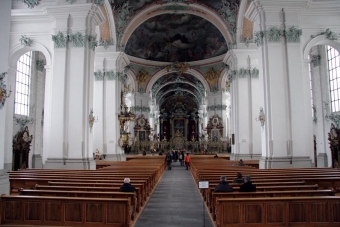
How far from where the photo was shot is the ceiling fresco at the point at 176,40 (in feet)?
99.1

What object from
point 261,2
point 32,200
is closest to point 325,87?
point 261,2

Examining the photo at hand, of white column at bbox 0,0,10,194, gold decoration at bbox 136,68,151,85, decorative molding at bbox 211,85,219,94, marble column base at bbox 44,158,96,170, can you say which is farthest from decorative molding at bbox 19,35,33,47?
decorative molding at bbox 211,85,219,94

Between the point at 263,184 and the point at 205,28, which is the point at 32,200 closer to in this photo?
the point at 263,184

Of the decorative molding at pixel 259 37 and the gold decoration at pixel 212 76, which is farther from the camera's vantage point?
the gold decoration at pixel 212 76

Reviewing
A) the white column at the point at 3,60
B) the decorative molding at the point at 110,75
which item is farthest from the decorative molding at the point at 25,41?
the white column at the point at 3,60

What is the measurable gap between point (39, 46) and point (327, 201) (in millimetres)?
14225

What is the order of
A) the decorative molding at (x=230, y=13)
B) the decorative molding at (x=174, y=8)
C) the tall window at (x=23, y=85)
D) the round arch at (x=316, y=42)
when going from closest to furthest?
1. the round arch at (x=316, y=42)
2. the tall window at (x=23, y=85)
3. the decorative molding at (x=230, y=13)
4. the decorative molding at (x=174, y=8)

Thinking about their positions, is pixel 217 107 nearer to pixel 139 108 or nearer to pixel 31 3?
pixel 139 108

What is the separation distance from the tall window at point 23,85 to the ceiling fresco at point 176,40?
13.1 meters

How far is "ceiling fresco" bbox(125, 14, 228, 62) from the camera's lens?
3022cm

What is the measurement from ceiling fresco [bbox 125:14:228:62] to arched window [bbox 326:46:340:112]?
13685mm

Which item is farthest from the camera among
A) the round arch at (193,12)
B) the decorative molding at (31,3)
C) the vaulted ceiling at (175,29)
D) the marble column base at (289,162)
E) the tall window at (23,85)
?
the round arch at (193,12)

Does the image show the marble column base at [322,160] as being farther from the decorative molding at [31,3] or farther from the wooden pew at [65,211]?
the decorative molding at [31,3]

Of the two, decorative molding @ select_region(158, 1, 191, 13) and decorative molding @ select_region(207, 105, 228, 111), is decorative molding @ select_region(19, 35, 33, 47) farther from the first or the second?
decorative molding @ select_region(207, 105, 228, 111)
